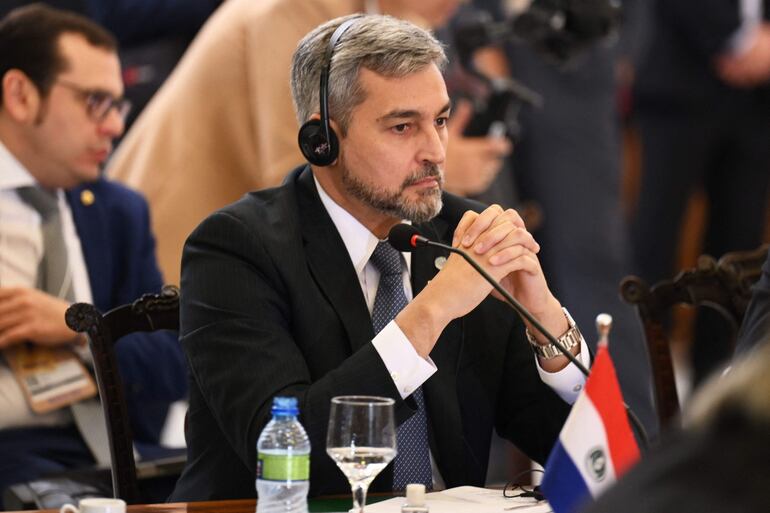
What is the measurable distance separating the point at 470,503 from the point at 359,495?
0.21 meters

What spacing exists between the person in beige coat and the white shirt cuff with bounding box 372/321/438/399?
5.23ft

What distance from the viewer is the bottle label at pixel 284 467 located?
1.75m

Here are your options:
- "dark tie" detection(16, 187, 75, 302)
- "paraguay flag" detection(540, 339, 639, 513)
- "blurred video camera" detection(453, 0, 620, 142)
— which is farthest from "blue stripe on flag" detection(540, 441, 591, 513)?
"blurred video camera" detection(453, 0, 620, 142)

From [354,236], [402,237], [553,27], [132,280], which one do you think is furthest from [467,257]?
[553,27]

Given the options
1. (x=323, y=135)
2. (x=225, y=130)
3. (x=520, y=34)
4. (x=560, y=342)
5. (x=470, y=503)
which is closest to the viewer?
(x=470, y=503)

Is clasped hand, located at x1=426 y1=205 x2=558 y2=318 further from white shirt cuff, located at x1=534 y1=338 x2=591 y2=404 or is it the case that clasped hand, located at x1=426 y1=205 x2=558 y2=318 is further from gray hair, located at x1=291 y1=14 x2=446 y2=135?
gray hair, located at x1=291 y1=14 x2=446 y2=135

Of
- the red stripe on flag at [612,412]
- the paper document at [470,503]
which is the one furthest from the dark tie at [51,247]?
the red stripe on flag at [612,412]

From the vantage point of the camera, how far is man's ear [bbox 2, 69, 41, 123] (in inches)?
126

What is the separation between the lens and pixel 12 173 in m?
3.17

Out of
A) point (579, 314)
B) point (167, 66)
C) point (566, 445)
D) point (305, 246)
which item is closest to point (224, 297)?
point (305, 246)

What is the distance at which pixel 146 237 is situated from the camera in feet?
11.0

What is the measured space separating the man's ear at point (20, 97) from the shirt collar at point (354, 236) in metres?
1.07

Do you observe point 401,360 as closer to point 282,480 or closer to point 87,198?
point 282,480

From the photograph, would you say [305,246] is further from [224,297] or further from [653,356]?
[653,356]
